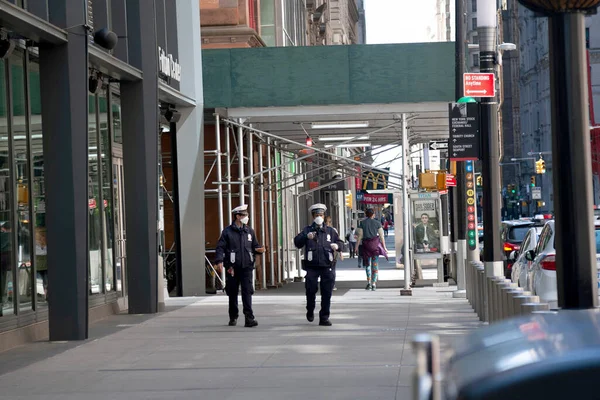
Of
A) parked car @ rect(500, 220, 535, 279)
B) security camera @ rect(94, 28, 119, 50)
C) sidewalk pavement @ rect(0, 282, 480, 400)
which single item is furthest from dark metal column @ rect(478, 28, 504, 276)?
parked car @ rect(500, 220, 535, 279)

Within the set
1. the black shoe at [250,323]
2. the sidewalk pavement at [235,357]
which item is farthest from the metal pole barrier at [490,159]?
the black shoe at [250,323]

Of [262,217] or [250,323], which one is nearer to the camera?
[250,323]

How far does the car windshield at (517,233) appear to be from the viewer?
27.9 meters

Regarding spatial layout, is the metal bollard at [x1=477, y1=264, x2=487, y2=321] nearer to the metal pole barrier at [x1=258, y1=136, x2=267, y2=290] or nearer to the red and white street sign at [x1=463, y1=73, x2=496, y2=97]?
the red and white street sign at [x1=463, y1=73, x2=496, y2=97]

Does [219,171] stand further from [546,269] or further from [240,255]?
[546,269]

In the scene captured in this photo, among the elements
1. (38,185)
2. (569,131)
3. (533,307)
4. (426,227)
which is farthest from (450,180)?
(569,131)

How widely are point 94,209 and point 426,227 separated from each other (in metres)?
13.7

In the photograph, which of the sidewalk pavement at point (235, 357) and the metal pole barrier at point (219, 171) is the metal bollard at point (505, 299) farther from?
the metal pole barrier at point (219, 171)

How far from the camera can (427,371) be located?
11.3ft

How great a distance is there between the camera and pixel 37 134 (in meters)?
15.9

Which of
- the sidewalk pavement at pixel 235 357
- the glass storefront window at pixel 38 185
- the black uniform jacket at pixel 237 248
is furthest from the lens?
the black uniform jacket at pixel 237 248

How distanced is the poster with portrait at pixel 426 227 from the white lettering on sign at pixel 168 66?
1010cm

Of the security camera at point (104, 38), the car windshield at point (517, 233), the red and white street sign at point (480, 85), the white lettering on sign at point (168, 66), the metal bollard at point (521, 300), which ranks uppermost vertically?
the white lettering on sign at point (168, 66)

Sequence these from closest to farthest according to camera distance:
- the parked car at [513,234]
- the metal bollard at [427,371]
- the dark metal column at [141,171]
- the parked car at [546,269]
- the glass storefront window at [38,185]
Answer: the metal bollard at [427,371]
the parked car at [546,269]
the glass storefront window at [38,185]
the dark metal column at [141,171]
the parked car at [513,234]
